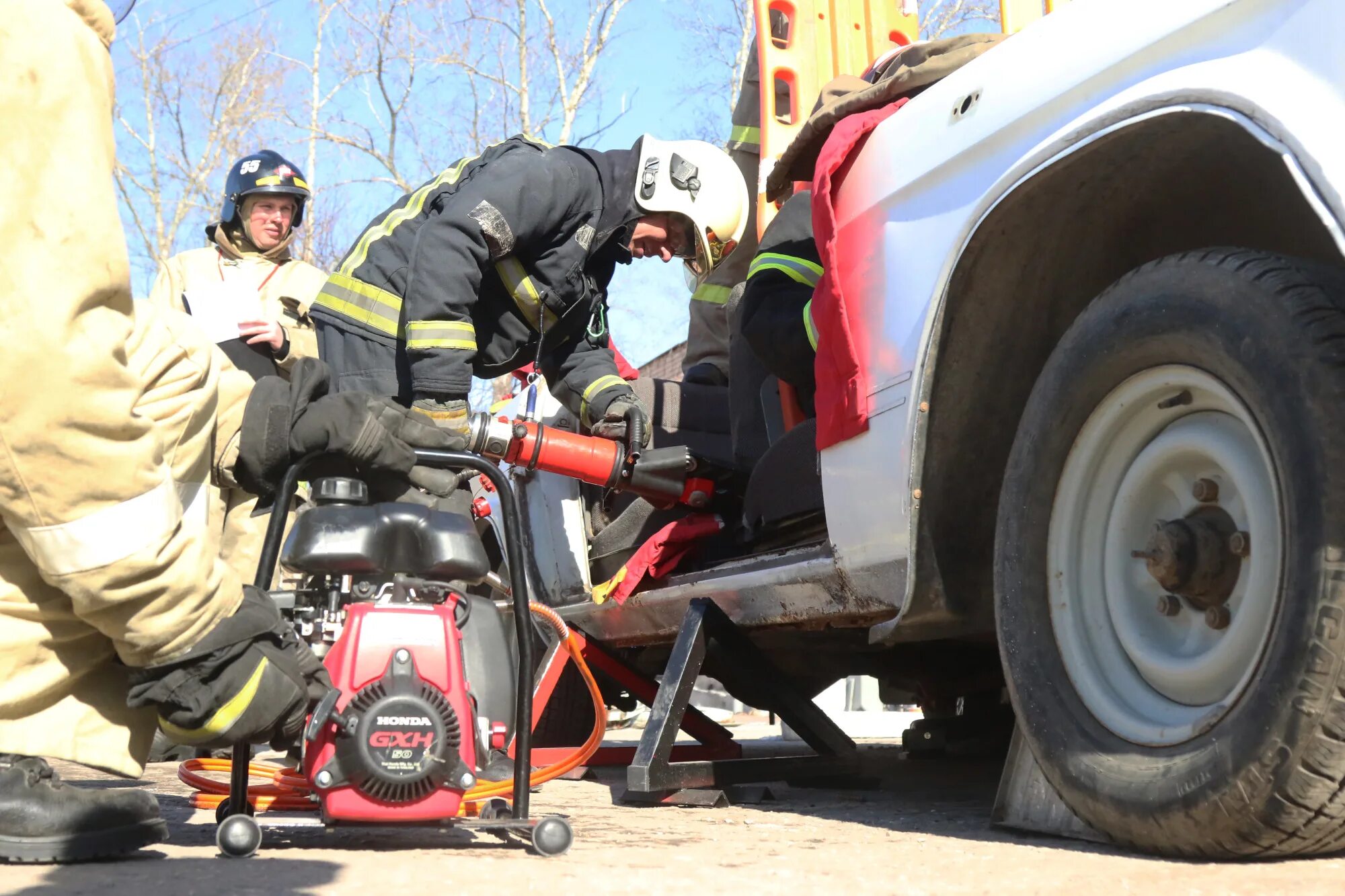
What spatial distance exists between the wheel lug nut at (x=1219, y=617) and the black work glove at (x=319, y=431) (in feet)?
4.44

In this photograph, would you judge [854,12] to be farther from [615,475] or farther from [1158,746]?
[1158,746]

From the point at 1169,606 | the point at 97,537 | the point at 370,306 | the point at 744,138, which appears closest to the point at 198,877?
the point at 97,537

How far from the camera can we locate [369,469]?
7.77ft

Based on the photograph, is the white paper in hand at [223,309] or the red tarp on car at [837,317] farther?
the white paper in hand at [223,309]

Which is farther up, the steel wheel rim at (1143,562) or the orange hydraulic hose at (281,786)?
the steel wheel rim at (1143,562)

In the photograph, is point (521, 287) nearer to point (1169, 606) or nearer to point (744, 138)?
point (744, 138)

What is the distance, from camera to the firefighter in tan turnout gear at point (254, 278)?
4793 mm

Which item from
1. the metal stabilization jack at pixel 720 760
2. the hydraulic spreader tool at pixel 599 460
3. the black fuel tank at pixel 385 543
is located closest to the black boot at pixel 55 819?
the black fuel tank at pixel 385 543

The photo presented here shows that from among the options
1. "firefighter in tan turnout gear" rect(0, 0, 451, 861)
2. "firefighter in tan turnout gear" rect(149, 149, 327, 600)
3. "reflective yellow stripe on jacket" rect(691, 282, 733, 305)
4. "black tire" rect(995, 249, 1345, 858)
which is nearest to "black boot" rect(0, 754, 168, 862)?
"firefighter in tan turnout gear" rect(0, 0, 451, 861)

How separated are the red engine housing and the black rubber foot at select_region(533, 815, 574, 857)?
18 centimetres

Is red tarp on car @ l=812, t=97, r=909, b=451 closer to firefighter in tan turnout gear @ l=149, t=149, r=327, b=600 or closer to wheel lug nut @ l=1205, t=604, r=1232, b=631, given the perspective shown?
wheel lug nut @ l=1205, t=604, r=1232, b=631

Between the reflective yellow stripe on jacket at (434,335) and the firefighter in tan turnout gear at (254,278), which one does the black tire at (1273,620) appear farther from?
the firefighter in tan turnout gear at (254,278)

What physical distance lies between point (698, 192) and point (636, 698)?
1737 mm

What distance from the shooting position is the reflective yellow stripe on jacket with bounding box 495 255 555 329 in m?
4.19
